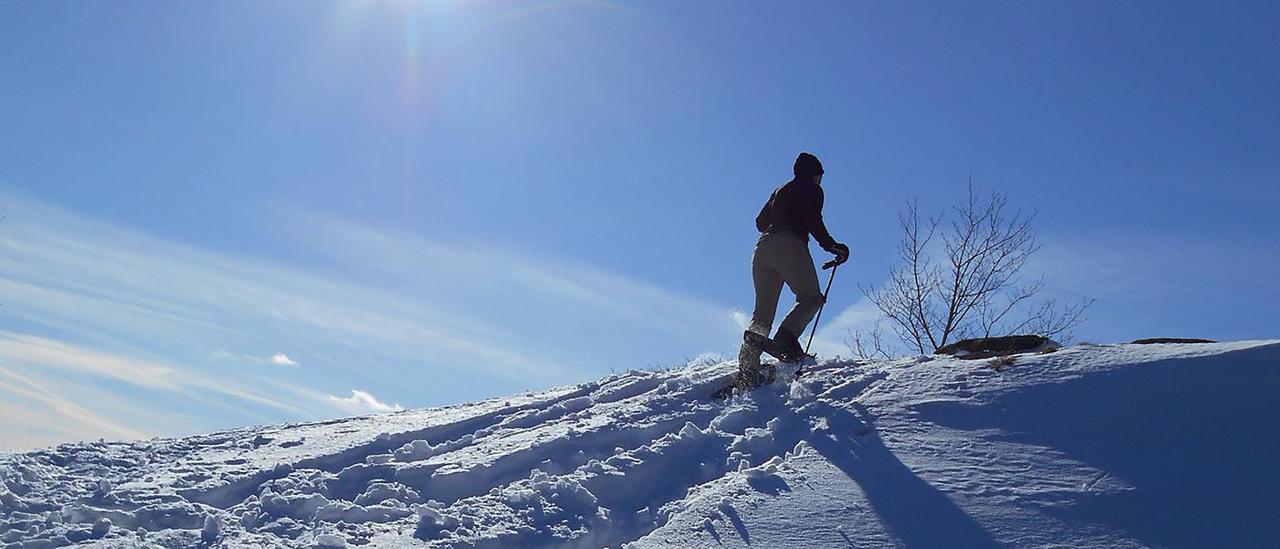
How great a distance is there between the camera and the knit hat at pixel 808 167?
24.4 feet

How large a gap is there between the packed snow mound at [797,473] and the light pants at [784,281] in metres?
0.53

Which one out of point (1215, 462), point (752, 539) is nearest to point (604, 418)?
point (752, 539)

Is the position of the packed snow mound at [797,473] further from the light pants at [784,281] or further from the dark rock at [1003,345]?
the dark rock at [1003,345]

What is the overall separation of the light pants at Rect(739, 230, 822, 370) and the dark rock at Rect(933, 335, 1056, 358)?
123 centimetres

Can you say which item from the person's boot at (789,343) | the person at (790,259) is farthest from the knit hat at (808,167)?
the person's boot at (789,343)

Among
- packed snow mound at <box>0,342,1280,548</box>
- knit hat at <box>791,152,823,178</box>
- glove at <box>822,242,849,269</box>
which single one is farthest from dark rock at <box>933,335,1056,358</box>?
knit hat at <box>791,152,823,178</box>

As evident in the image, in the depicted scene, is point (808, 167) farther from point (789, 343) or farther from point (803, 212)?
point (789, 343)

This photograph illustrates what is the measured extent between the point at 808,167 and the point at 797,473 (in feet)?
10.9

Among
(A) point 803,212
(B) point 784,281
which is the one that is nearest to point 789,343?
(B) point 784,281

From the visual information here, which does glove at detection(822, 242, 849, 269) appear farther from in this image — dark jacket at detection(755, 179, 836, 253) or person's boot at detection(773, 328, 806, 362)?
person's boot at detection(773, 328, 806, 362)

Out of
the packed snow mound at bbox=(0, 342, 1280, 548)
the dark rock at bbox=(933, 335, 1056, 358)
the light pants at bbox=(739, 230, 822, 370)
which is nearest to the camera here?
the packed snow mound at bbox=(0, 342, 1280, 548)

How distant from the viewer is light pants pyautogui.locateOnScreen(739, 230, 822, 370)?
7102mm

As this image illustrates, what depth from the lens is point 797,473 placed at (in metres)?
4.81

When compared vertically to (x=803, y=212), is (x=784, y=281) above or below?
below
